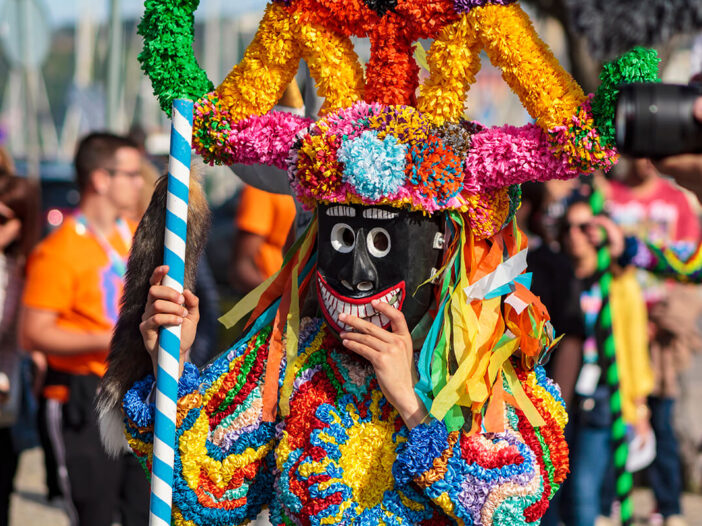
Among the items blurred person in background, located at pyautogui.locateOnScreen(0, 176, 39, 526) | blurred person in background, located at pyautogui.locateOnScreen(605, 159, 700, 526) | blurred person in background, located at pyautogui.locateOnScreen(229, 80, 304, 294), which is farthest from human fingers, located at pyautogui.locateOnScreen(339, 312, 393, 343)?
blurred person in background, located at pyautogui.locateOnScreen(605, 159, 700, 526)

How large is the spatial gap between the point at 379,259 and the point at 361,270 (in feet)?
0.19

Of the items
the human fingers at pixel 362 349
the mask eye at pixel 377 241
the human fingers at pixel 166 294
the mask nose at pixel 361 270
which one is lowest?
the human fingers at pixel 362 349

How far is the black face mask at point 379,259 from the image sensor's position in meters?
2.33

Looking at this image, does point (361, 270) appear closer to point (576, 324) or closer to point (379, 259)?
point (379, 259)

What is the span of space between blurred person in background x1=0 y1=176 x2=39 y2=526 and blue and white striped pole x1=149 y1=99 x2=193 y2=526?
8.00ft

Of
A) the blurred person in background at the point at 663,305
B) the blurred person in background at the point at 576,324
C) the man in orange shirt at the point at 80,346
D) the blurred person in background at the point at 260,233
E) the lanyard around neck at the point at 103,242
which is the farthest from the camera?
the blurred person in background at the point at 663,305

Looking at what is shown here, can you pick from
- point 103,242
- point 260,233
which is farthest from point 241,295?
point 103,242

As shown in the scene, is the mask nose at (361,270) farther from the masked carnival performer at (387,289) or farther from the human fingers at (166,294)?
the human fingers at (166,294)

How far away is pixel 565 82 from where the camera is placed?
221cm

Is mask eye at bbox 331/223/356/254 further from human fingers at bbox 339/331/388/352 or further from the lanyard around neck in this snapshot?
the lanyard around neck

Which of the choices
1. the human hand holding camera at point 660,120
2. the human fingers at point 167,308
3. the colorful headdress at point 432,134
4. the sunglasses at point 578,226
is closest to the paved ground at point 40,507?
the sunglasses at point 578,226

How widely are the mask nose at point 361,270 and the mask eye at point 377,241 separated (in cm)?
1

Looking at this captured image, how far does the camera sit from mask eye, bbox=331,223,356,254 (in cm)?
238

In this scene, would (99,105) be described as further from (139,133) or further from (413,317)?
(413,317)
